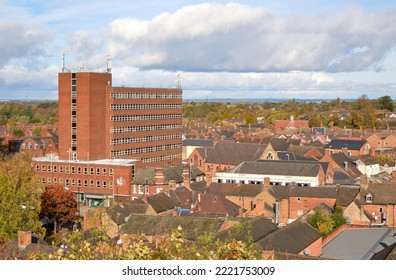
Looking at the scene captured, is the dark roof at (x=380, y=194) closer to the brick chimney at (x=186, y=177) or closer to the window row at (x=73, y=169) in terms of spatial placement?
the brick chimney at (x=186, y=177)

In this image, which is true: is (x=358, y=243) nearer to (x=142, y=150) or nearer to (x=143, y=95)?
(x=142, y=150)

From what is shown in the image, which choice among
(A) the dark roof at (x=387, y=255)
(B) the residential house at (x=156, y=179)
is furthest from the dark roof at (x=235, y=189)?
(A) the dark roof at (x=387, y=255)

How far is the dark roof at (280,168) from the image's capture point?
214 feet

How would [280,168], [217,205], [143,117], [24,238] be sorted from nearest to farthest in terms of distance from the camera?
[24,238]
[217,205]
[280,168]
[143,117]

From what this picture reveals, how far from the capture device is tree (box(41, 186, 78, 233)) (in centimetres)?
5516

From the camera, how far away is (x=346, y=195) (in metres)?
53.8

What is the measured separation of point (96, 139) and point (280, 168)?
25802mm

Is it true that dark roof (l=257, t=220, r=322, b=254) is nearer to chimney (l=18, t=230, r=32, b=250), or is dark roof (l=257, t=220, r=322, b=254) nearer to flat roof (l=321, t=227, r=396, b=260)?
flat roof (l=321, t=227, r=396, b=260)

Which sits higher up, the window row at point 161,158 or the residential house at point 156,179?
the window row at point 161,158

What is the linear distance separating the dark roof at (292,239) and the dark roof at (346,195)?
43.5ft

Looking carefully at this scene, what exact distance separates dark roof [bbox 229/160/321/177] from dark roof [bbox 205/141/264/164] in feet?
38.1

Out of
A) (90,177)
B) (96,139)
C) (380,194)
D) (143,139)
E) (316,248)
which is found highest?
(96,139)

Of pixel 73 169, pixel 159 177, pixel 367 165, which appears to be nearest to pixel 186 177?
pixel 159 177

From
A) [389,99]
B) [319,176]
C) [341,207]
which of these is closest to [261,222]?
[341,207]
